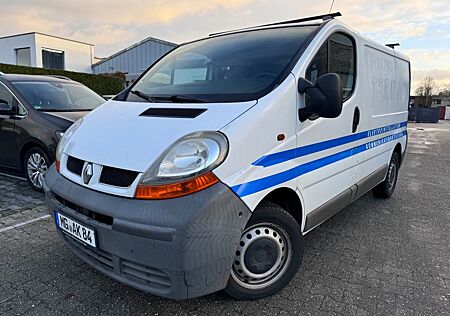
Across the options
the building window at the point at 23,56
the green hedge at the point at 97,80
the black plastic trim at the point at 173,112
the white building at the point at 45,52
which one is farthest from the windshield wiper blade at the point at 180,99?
the building window at the point at 23,56

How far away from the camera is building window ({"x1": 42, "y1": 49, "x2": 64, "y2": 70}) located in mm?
26234

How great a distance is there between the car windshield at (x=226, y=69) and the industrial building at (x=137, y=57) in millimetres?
18197

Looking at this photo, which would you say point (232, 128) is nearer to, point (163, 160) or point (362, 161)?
point (163, 160)

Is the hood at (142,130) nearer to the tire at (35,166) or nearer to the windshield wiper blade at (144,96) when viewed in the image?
the windshield wiper blade at (144,96)

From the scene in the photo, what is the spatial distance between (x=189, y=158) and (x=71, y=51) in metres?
29.8

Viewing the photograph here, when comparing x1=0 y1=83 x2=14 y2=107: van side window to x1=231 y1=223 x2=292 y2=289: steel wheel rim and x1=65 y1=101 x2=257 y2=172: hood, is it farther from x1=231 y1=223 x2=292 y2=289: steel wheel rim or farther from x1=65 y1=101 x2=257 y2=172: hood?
x1=231 y1=223 x2=292 y2=289: steel wheel rim

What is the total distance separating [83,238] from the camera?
7.01ft

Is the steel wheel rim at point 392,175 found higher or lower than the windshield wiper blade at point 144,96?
lower

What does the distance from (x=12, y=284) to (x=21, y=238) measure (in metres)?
0.89

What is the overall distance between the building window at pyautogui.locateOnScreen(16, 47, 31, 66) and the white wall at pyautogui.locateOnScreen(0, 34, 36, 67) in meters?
0.24

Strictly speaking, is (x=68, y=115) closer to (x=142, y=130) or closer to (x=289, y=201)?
(x=142, y=130)

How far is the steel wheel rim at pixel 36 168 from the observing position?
462 centimetres

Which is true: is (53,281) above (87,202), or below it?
below

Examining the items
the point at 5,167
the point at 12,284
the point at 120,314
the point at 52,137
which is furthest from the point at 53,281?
the point at 5,167
